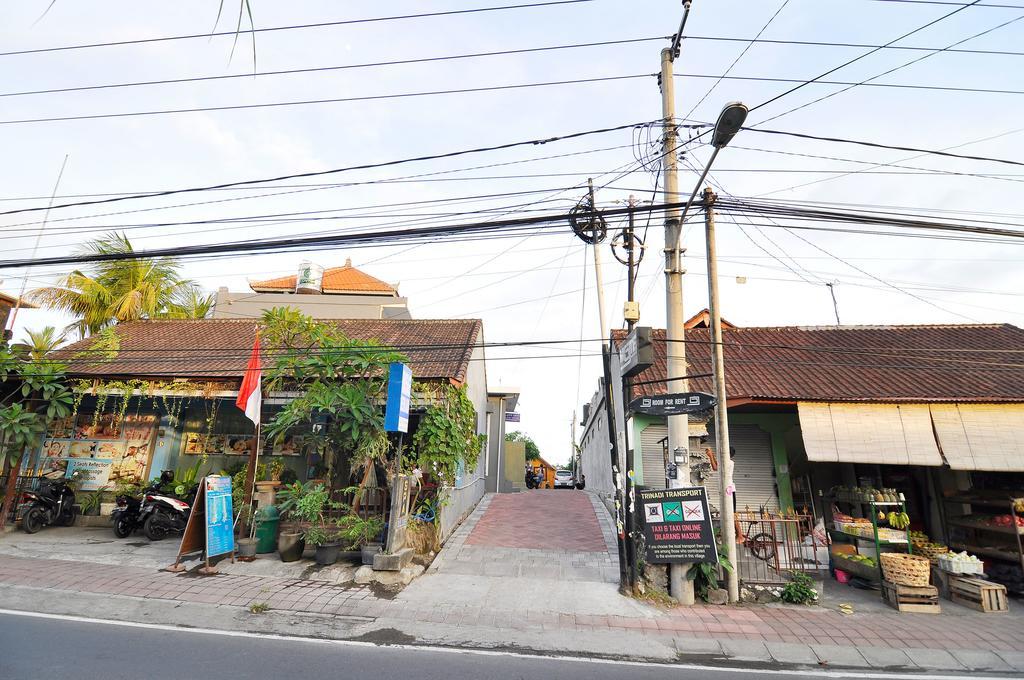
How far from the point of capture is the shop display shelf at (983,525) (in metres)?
8.58

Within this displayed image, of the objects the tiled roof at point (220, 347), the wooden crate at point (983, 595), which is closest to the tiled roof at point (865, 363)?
the wooden crate at point (983, 595)

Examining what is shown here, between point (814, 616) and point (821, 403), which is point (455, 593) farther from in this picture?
point (821, 403)

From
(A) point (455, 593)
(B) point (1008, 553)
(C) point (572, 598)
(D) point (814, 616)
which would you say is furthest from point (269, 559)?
(B) point (1008, 553)

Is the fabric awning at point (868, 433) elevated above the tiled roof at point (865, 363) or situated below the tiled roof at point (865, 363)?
below

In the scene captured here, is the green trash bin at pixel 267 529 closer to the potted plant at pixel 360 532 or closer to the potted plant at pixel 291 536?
the potted plant at pixel 291 536

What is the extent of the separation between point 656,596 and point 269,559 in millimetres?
7150

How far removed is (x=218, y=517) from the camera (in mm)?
8586

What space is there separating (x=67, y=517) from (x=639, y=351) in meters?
14.5

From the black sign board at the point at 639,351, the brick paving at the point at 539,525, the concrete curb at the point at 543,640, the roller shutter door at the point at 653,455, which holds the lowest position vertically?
the concrete curb at the point at 543,640

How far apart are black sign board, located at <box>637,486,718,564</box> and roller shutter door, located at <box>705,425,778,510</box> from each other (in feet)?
14.0

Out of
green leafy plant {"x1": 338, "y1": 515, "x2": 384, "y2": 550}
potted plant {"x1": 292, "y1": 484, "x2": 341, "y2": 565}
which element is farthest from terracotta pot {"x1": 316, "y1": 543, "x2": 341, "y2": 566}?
green leafy plant {"x1": 338, "y1": 515, "x2": 384, "y2": 550}

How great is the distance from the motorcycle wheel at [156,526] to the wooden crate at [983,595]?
51.0 ft

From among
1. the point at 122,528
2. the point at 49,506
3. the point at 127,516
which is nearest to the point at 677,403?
the point at 127,516

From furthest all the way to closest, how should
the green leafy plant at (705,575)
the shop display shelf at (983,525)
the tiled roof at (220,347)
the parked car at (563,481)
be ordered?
1. the parked car at (563,481)
2. the tiled roof at (220,347)
3. the shop display shelf at (983,525)
4. the green leafy plant at (705,575)
